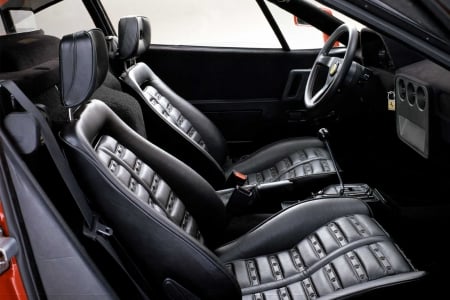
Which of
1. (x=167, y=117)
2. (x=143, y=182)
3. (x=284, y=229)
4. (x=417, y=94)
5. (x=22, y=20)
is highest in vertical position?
(x=22, y=20)

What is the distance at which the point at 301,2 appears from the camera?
2.48m

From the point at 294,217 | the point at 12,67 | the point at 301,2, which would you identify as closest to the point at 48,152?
the point at 12,67

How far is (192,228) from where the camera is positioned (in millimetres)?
1483

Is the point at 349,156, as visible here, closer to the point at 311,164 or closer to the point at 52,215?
the point at 311,164

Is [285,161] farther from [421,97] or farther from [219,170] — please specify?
[421,97]

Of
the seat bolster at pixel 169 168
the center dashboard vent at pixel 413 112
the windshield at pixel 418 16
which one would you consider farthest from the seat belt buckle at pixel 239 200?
the windshield at pixel 418 16

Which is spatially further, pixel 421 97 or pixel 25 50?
pixel 421 97

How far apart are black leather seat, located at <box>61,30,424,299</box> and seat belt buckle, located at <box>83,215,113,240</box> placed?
31 mm

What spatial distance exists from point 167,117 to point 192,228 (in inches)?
31.4

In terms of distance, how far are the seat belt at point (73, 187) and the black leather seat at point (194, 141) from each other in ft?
3.35

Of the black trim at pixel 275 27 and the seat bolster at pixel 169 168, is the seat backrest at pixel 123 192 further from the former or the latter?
the black trim at pixel 275 27

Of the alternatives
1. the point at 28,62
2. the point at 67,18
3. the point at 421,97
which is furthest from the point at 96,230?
the point at 67,18

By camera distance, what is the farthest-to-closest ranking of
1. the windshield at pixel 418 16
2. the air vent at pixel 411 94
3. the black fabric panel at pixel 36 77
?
1. the air vent at pixel 411 94
2. the black fabric panel at pixel 36 77
3. the windshield at pixel 418 16

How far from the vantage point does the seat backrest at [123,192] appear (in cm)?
100
